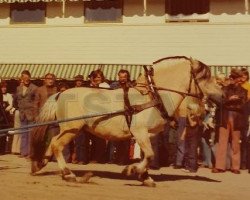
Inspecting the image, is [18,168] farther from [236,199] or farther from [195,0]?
[195,0]

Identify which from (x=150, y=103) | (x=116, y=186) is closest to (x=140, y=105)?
(x=150, y=103)

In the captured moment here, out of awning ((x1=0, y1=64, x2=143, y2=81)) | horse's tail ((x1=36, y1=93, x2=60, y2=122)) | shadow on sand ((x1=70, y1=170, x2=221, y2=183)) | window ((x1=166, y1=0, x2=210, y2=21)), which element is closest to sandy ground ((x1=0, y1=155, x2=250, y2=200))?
shadow on sand ((x1=70, y1=170, x2=221, y2=183))

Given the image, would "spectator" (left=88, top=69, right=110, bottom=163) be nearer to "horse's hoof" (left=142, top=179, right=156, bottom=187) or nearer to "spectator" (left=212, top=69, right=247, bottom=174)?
"spectator" (left=212, top=69, right=247, bottom=174)

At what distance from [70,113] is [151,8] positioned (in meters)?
10.9

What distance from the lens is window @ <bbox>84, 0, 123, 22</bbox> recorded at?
18969 mm

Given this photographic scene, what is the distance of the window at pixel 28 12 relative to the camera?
19.7 metres

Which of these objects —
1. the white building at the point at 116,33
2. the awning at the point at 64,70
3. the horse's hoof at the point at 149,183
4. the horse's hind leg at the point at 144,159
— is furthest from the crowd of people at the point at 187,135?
the white building at the point at 116,33

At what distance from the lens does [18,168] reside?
10039 mm

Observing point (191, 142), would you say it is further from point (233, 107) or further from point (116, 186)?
point (116, 186)

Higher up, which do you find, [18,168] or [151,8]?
[151,8]

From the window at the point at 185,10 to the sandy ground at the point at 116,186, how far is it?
935 cm

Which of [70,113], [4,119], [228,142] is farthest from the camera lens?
[4,119]

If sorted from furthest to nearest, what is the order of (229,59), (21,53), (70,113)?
1. (21,53)
2. (229,59)
3. (70,113)

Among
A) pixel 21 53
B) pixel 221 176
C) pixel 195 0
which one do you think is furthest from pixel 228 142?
pixel 21 53
